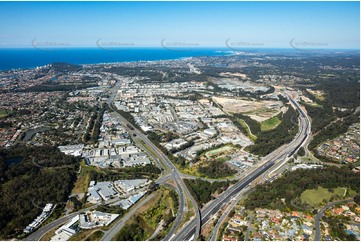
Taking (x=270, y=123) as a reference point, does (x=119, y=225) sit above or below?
below

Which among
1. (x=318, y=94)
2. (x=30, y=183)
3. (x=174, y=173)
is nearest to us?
(x=30, y=183)

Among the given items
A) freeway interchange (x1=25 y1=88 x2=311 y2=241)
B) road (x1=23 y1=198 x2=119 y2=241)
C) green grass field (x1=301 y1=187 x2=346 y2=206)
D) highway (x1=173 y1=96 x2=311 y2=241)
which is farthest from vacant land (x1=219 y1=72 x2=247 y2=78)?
road (x1=23 y1=198 x2=119 y2=241)

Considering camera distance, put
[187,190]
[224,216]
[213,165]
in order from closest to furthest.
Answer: [224,216]
[187,190]
[213,165]

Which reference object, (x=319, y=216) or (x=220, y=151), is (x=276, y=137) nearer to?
(x=220, y=151)

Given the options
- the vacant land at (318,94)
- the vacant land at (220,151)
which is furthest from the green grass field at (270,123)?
the vacant land at (318,94)

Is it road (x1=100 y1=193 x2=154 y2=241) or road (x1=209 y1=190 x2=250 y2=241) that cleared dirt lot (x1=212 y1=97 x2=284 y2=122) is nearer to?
road (x1=209 y1=190 x2=250 y2=241)

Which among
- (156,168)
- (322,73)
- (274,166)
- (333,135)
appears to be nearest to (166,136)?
(156,168)

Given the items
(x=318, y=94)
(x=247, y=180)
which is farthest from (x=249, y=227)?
(x=318, y=94)
